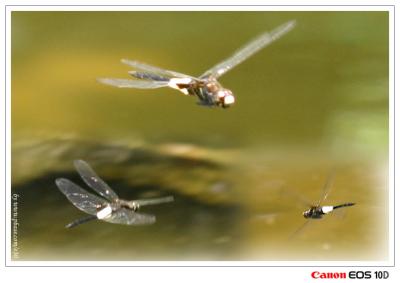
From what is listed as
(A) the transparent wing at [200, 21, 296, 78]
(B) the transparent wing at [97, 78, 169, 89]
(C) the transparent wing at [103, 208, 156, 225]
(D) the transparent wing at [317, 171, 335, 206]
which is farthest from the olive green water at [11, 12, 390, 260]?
(B) the transparent wing at [97, 78, 169, 89]

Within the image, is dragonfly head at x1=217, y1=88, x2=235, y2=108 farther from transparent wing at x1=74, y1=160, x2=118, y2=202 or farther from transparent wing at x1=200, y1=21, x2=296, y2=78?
transparent wing at x1=74, y1=160, x2=118, y2=202
